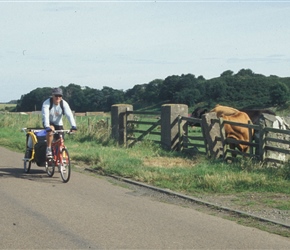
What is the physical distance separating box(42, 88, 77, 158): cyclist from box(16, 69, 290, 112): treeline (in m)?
13.3

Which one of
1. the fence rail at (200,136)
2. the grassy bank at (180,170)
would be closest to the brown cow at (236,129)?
the fence rail at (200,136)

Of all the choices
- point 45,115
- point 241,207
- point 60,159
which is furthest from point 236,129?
point 241,207

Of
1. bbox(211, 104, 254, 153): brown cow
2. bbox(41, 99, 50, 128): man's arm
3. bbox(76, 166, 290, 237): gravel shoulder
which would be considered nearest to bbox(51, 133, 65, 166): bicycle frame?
bbox(41, 99, 50, 128): man's arm

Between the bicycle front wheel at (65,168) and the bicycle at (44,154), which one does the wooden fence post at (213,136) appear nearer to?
the bicycle at (44,154)

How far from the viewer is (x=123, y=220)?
28.3 feet

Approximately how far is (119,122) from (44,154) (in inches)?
270

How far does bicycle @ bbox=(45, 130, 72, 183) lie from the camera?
12227mm

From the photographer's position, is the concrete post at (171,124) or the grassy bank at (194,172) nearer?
the grassy bank at (194,172)

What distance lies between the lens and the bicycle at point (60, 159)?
40.1ft

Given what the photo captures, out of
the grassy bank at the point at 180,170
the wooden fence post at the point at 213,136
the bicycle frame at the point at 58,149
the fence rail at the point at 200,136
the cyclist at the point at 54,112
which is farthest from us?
the wooden fence post at the point at 213,136

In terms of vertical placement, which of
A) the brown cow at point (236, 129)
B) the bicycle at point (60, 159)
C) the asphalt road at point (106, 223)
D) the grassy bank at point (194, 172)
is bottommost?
the asphalt road at point (106, 223)

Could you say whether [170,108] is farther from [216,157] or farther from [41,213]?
[41,213]

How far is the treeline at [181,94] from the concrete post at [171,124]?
7.97 metres

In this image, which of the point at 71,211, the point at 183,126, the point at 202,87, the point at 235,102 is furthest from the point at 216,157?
the point at 235,102
